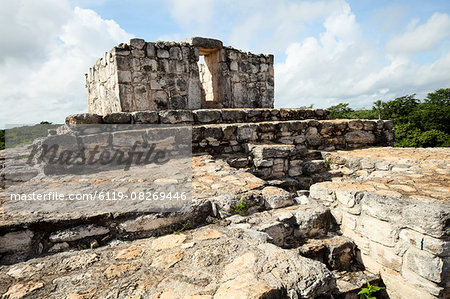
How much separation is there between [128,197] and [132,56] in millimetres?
4091

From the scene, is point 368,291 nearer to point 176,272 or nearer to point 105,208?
point 176,272

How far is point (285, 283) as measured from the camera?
4.71 ft

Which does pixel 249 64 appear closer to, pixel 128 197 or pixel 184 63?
pixel 184 63

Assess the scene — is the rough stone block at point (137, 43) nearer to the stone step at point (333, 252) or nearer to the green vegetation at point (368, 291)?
the stone step at point (333, 252)

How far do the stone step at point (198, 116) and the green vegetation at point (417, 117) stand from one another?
42.2ft

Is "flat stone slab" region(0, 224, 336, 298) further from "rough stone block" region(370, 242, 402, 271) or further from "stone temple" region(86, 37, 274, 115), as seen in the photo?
"stone temple" region(86, 37, 274, 115)

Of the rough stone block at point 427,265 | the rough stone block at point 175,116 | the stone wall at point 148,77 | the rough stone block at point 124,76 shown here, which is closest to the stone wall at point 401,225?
the rough stone block at point 427,265

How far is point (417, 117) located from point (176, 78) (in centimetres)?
1934

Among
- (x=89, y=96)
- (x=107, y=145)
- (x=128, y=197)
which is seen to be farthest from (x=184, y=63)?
(x=128, y=197)

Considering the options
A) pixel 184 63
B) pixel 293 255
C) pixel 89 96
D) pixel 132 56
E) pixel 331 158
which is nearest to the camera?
pixel 293 255

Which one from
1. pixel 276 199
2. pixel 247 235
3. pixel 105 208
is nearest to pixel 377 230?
pixel 276 199

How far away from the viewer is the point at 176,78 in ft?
20.1

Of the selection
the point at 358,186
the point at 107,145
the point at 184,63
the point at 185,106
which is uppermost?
the point at 184,63

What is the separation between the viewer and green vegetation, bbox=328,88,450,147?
1554 cm
